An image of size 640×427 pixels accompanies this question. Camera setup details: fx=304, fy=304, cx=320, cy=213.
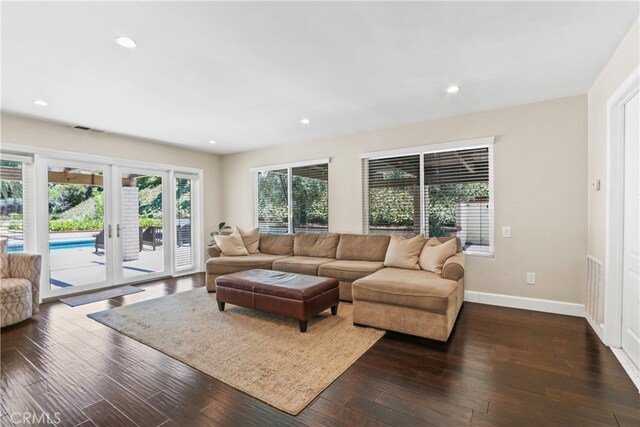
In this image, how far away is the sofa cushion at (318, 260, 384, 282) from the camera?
3.96m

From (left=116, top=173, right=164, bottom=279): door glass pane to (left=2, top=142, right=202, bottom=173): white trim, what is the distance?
8.2 inches

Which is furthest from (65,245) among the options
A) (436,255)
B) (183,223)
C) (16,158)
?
(436,255)

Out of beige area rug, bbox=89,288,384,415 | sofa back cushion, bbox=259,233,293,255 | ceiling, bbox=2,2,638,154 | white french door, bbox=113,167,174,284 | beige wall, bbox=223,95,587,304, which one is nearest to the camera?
ceiling, bbox=2,2,638,154

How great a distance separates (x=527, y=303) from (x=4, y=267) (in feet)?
20.6

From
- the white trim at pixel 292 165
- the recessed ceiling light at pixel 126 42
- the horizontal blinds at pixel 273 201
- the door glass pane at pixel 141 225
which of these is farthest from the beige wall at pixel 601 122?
the door glass pane at pixel 141 225

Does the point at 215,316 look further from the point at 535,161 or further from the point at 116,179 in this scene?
the point at 535,161

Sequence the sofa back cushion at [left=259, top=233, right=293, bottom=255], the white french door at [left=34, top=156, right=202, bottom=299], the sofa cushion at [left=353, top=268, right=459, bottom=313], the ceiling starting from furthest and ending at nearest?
the sofa back cushion at [left=259, top=233, right=293, bottom=255], the white french door at [left=34, top=156, right=202, bottom=299], the sofa cushion at [left=353, top=268, right=459, bottom=313], the ceiling

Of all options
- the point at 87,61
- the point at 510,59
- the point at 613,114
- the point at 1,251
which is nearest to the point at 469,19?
the point at 510,59

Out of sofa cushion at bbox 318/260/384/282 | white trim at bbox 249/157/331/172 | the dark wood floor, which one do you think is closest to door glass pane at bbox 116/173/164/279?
white trim at bbox 249/157/331/172

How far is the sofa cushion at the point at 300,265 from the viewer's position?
4363mm

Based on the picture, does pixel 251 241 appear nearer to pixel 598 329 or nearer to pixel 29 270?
pixel 29 270

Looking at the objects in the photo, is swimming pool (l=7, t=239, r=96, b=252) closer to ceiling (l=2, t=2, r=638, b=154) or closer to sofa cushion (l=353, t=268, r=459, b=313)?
ceiling (l=2, t=2, r=638, b=154)

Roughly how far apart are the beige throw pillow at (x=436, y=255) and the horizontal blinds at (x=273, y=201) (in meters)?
2.99

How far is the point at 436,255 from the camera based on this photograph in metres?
3.60
